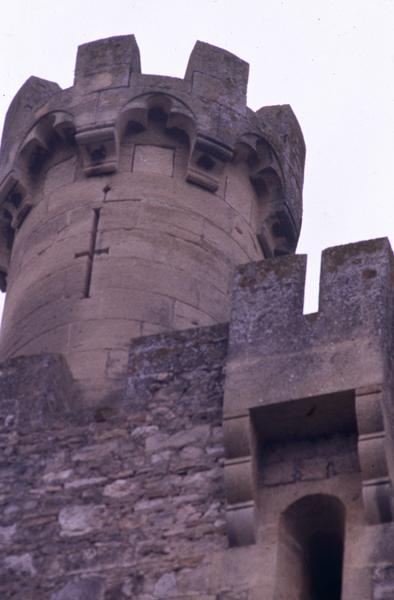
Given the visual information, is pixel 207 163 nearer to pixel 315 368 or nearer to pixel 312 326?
pixel 312 326

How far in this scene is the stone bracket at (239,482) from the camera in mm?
11352

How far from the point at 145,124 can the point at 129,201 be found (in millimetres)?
725

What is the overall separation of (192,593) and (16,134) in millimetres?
5592

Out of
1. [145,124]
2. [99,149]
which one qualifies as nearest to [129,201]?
[99,149]

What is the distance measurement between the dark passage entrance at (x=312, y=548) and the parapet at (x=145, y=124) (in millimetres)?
4022

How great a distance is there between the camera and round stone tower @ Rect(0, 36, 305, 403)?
1391cm

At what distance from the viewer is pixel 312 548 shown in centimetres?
1164

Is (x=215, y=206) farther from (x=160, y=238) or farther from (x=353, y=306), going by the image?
(x=353, y=306)

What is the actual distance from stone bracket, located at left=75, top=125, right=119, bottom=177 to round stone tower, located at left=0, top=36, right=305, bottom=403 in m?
0.01

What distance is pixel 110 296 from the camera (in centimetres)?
1388

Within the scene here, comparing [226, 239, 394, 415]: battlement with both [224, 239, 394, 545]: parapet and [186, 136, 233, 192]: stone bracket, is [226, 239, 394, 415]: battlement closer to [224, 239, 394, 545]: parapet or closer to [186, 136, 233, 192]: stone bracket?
[224, 239, 394, 545]: parapet

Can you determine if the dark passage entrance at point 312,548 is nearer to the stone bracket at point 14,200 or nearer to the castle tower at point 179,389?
the castle tower at point 179,389

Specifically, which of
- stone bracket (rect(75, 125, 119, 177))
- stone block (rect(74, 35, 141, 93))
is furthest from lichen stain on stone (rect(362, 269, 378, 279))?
stone block (rect(74, 35, 141, 93))

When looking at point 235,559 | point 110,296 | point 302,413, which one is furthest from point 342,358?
point 110,296
